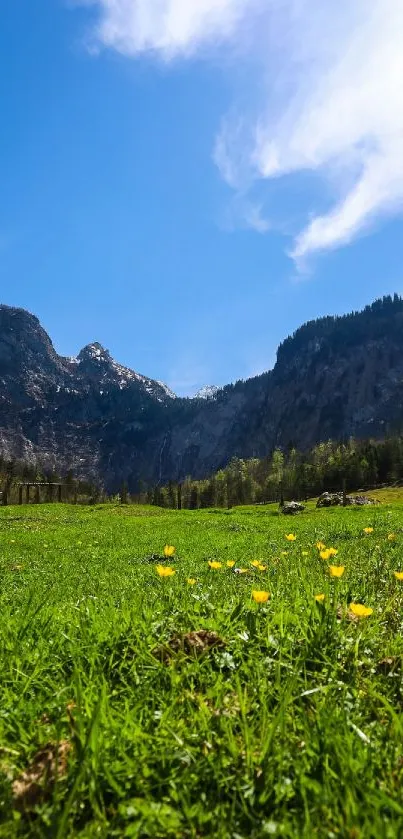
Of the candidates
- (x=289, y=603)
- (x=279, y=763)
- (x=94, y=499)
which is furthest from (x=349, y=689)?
(x=94, y=499)

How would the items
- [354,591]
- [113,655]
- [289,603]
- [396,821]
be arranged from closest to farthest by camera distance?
[396,821]
[113,655]
[289,603]
[354,591]

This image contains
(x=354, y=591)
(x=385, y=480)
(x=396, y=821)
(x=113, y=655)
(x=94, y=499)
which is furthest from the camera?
(x=94, y=499)

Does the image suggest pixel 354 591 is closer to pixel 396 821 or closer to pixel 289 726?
pixel 289 726

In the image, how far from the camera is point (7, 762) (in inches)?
80.5

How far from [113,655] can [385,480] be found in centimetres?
13377

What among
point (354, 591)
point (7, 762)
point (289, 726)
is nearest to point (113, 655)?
point (7, 762)

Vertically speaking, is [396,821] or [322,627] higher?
[322,627]

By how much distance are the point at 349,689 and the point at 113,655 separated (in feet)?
4.66

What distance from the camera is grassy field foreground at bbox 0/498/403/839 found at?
5.67ft

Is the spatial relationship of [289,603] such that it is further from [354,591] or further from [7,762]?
[7,762]

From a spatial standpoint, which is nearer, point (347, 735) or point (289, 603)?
point (347, 735)

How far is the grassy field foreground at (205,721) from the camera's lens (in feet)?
5.67

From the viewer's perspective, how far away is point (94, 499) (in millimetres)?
168750

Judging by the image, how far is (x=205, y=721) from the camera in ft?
7.34
